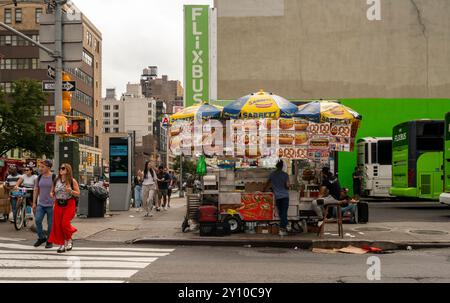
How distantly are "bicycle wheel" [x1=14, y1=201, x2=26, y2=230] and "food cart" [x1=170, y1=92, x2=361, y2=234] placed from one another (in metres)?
4.47

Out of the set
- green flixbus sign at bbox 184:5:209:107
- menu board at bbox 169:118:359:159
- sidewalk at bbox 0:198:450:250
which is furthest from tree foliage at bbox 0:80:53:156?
menu board at bbox 169:118:359:159

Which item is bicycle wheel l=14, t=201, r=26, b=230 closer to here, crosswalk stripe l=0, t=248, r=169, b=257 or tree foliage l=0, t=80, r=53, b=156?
crosswalk stripe l=0, t=248, r=169, b=257

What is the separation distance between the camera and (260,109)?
1289 centimetres

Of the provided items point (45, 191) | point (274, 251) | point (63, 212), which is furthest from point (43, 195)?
point (274, 251)

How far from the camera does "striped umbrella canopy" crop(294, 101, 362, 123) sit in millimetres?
13258

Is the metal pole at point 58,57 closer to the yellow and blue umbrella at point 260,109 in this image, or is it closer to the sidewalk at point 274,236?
the sidewalk at point 274,236

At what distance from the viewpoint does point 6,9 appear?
79.6m

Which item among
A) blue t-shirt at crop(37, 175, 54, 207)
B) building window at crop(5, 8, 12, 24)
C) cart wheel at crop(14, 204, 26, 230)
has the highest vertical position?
building window at crop(5, 8, 12, 24)

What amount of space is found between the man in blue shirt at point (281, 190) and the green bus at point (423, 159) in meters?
9.95

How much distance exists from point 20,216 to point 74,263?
6.19 metres

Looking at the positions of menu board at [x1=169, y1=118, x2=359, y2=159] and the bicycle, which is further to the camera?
the bicycle

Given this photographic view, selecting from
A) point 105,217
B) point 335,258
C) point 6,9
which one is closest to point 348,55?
point 105,217

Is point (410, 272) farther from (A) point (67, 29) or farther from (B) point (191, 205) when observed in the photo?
(A) point (67, 29)
